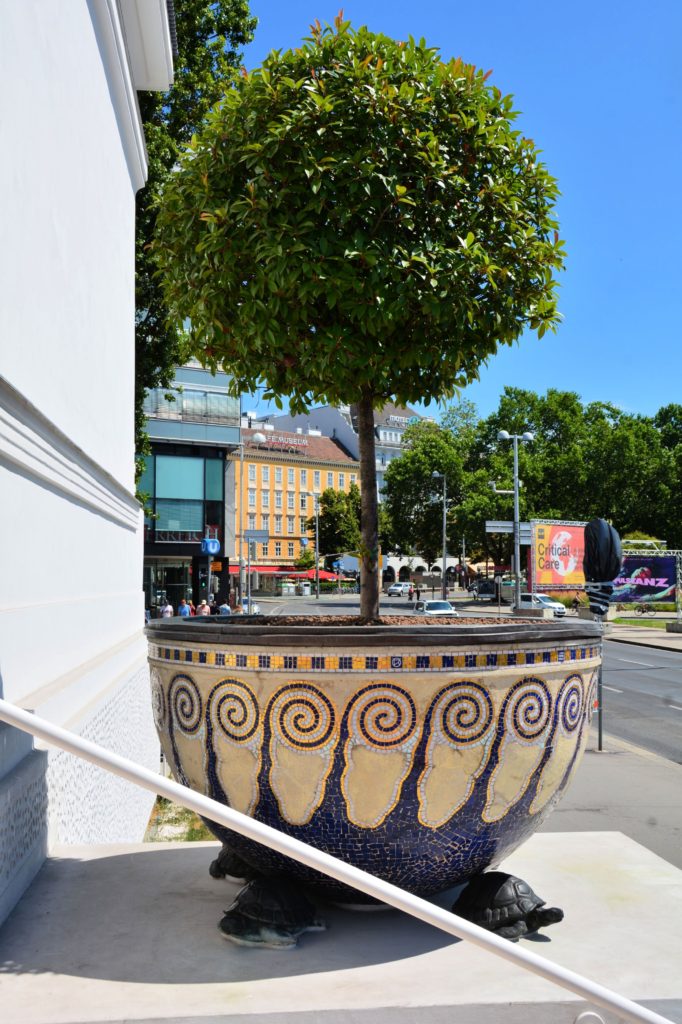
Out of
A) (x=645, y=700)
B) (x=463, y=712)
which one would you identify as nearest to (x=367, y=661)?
(x=463, y=712)

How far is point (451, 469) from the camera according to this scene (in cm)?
6538

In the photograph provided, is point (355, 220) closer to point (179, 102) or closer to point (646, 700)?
point (179, 102)

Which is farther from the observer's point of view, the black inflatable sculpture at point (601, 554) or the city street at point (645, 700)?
the city street at point (645, 700)

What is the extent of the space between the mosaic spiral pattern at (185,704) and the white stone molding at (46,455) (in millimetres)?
1091

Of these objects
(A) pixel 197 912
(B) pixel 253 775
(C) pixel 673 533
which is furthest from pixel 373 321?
(C) pixel 673 533

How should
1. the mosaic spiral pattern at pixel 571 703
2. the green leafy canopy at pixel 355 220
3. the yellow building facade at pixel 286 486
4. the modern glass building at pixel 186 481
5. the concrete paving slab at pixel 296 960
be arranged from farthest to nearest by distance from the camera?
1. the yellow building facade at pixel 286 486
2. the modern glass building at pixel 186 481
3. the green leafy canopy at pixel 355 220
4. the mosaic spiral pattern at pixel 571 703
5. the concrete paving slab at pixel 296 960

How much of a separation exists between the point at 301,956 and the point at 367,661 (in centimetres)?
78

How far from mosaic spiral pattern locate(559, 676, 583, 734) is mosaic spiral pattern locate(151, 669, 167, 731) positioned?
3.77 feet

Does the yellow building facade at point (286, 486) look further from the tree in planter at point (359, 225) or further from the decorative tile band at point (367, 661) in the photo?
the decorative tile band at point (367, 661)

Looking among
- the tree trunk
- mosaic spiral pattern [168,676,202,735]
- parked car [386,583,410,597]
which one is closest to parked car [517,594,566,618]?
parked car [386,583,410,597]

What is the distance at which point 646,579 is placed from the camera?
155 feet

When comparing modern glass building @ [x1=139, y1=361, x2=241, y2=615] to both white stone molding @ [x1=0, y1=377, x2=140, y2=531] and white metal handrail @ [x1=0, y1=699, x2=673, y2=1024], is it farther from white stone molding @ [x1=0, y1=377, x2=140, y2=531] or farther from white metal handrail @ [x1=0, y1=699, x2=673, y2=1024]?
white metal handrail @ [x1=0, y1=699, x2=673, y2=1024]

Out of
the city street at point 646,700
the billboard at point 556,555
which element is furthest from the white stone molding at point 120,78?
the billboard at point 556,555

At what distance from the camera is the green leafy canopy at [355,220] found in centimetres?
300
